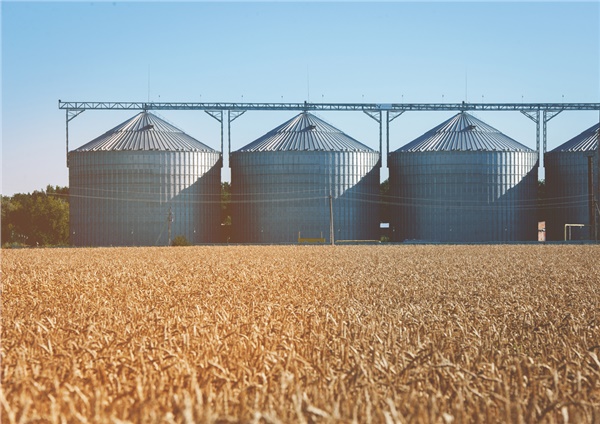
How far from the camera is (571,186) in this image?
273 ft

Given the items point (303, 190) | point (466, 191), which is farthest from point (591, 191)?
point (303, 190)

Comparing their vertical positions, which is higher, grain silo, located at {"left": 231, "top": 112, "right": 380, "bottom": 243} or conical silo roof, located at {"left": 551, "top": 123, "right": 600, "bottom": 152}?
conical silo roof, located at {"left": 551, "top": 123, "right": 600, "bottom": 152}

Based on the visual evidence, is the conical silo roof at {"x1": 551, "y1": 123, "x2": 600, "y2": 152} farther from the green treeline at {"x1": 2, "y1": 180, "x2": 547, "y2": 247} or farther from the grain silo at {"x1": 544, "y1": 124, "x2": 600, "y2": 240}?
the green treeline at {"x1": 2, "y1": 180, "x2": 547, "y2": 247}

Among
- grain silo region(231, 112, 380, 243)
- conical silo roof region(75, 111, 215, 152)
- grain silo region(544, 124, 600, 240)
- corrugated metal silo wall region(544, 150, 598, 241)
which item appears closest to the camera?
grain silo region(231, 112, 380, 243)

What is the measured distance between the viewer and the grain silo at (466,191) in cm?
7919

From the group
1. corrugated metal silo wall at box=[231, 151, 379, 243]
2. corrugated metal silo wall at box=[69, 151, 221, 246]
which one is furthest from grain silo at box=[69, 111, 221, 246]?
corrugated metal silo wall at box=[231, 151, 379, 243]

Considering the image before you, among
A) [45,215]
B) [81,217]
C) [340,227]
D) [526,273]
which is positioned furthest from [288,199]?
[526,273]

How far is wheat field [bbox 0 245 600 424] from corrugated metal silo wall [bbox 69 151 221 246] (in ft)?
187

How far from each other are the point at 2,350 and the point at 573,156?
268 feet

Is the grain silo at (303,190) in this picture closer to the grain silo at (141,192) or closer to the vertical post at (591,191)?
the grain silo at (141,192)

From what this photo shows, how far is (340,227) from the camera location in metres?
78.6

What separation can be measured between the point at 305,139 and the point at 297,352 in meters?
73.0

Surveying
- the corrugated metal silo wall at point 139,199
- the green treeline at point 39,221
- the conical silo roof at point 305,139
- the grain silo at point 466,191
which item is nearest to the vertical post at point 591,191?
the grain silo at point 466,191

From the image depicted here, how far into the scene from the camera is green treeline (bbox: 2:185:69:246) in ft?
347
